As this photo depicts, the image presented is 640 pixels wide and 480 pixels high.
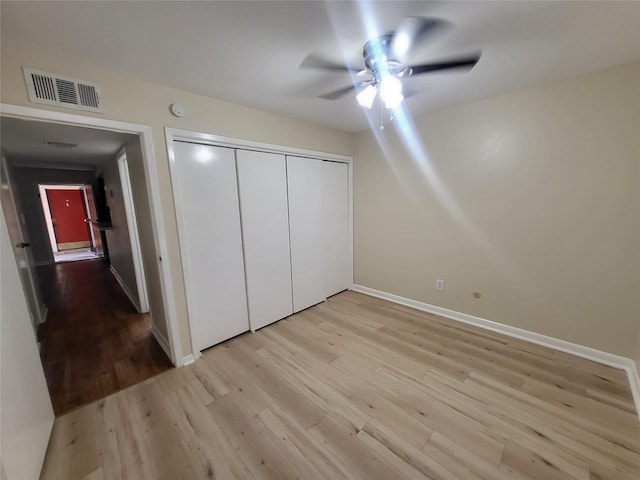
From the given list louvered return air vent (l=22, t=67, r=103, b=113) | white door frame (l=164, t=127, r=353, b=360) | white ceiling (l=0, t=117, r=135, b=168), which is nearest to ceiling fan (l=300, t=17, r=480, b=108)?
white door frame (l=164, t=127, r=353, b=360)

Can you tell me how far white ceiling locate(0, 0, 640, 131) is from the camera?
121 cm

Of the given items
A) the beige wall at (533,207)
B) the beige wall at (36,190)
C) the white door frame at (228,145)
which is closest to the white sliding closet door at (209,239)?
the white door frame at (228,145)

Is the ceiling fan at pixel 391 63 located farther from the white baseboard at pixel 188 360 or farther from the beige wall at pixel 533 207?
the white baseboard at pixel 188 360

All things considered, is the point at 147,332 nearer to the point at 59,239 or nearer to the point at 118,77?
the point at 118,77

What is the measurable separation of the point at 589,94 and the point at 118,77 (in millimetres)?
3550

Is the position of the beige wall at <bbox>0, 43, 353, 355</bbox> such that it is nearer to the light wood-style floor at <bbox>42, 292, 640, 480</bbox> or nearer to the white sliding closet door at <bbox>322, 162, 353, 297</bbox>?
the light wood-style floor at <bbox>42, 292, 640, 480</bbox>

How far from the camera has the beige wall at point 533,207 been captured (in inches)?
75.9

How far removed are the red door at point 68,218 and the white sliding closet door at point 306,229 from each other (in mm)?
8907

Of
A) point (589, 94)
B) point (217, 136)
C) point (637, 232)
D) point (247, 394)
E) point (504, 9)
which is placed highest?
point (504, 9)

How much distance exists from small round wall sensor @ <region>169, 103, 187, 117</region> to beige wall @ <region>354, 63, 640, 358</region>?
2.29 m

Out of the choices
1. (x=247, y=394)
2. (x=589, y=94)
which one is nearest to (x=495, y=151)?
(x=589, y=94)

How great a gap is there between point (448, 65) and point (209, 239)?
2.23 metres

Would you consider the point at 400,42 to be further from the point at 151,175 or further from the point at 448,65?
the point at 151,175

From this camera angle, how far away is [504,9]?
1.24m
